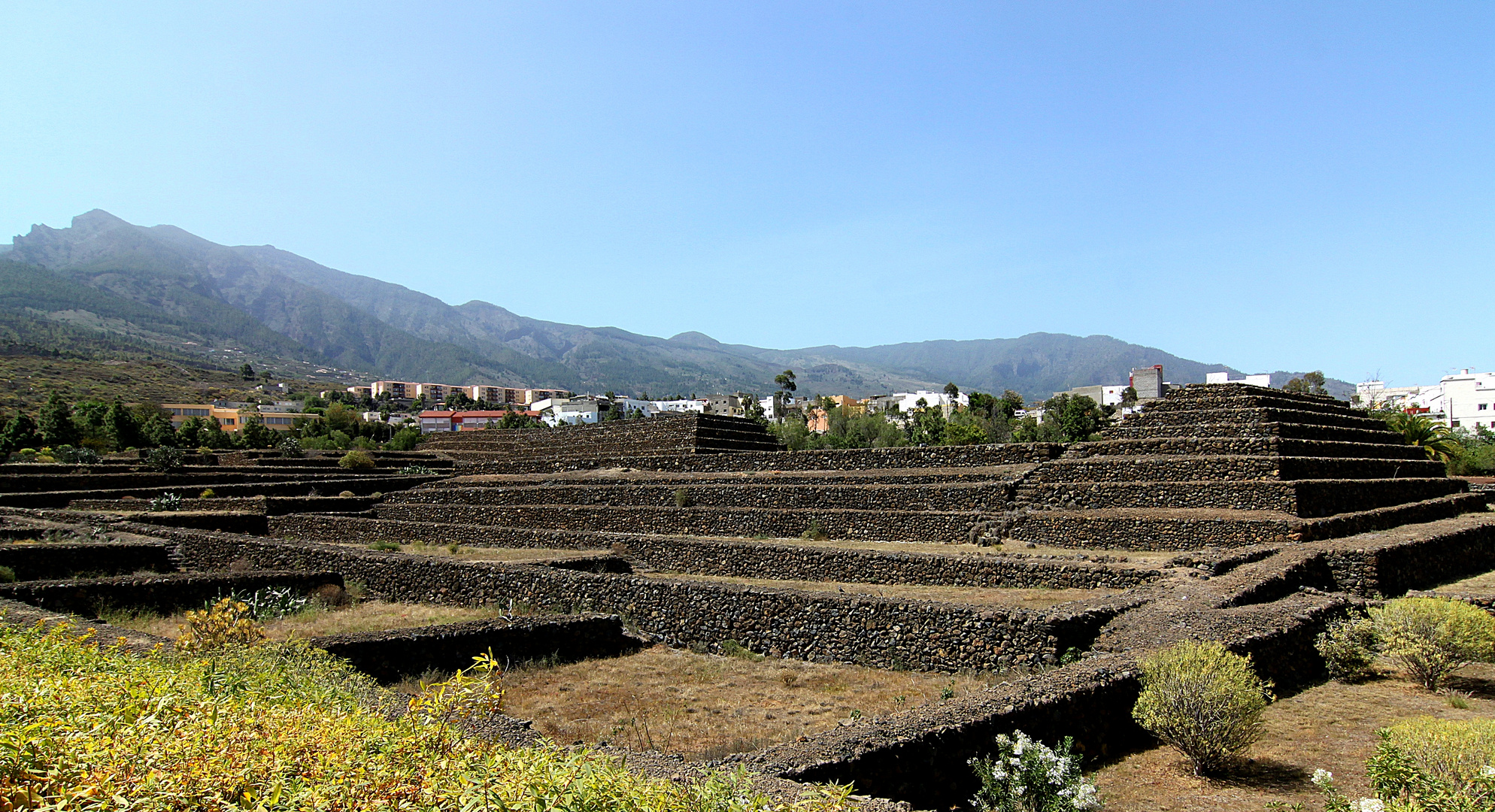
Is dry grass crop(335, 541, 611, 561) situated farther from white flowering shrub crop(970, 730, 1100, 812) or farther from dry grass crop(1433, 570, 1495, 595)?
dry grass crop(1433, 570, 1495, 595)

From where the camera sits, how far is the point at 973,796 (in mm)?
6746

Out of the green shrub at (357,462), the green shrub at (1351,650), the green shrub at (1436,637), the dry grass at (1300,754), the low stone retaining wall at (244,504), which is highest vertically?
the green shrub at (1436,637)

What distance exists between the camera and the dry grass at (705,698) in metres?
9.06

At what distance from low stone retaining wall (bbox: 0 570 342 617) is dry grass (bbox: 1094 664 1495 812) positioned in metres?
16.6

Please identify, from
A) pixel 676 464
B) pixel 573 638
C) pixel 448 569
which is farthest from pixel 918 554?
pixel 676 464

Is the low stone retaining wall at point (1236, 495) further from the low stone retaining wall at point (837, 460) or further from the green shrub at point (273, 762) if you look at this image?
the green shrub at point (273, 762)

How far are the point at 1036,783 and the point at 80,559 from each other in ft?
73.3

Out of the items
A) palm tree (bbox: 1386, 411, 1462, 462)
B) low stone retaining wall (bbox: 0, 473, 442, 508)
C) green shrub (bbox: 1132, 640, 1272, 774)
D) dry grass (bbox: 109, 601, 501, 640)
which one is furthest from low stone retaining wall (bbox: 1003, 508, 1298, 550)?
low stone retaining wall (bbox: 0, 473, 442, 508)

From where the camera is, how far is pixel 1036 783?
5.65 m

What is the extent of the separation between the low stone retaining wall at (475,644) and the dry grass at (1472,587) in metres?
14.3

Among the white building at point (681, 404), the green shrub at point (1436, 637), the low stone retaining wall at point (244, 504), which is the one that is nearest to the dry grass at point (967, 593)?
the green shrub at point (1436, 637)

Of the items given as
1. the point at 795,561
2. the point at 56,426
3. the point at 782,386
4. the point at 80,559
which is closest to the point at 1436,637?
the point at 795,561

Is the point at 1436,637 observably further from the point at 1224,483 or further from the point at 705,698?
the point at 1224,483

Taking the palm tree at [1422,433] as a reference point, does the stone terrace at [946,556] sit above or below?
below
